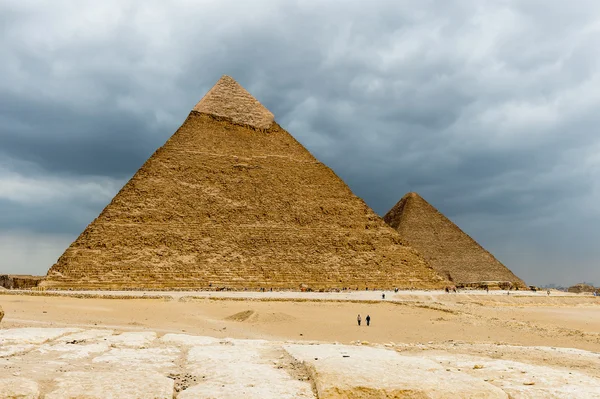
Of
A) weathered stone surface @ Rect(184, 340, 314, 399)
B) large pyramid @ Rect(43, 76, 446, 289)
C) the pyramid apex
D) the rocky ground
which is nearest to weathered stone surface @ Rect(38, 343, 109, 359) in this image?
the rocky ground

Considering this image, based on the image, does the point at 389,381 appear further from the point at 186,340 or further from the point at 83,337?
the point at 83,337

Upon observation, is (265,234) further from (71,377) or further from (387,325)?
(71,377)

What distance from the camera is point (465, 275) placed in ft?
242

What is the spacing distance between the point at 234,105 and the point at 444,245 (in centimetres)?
3790

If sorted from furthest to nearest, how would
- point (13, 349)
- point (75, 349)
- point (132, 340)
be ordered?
point (132, 340), point (75, 349), point (13, 349)

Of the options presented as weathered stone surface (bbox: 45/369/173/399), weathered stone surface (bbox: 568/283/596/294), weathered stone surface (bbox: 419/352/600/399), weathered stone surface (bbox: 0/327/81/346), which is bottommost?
weathered stone surface (bbox: 45/369/173/399)

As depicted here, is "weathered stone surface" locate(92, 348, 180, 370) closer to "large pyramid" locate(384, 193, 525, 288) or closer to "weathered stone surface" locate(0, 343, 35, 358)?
"weathered stone surface" locate(0, 343, 35, 358)

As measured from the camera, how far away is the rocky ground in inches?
85.0

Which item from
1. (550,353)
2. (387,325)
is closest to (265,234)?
(387,325)

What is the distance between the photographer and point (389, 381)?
2.23 m

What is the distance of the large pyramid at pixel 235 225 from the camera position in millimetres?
43469

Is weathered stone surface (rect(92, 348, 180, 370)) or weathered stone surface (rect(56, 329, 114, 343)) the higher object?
weathered stone surface (rect(56, 329, 114, 343))

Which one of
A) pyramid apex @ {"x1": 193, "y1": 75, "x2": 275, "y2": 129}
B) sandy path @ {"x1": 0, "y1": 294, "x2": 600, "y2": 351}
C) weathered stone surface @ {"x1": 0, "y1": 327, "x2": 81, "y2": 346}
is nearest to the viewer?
weathered stone surface @ {"x1": 0, "y1": 327, "x2": 81, "y2": 346}

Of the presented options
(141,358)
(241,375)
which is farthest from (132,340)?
(241,375)
